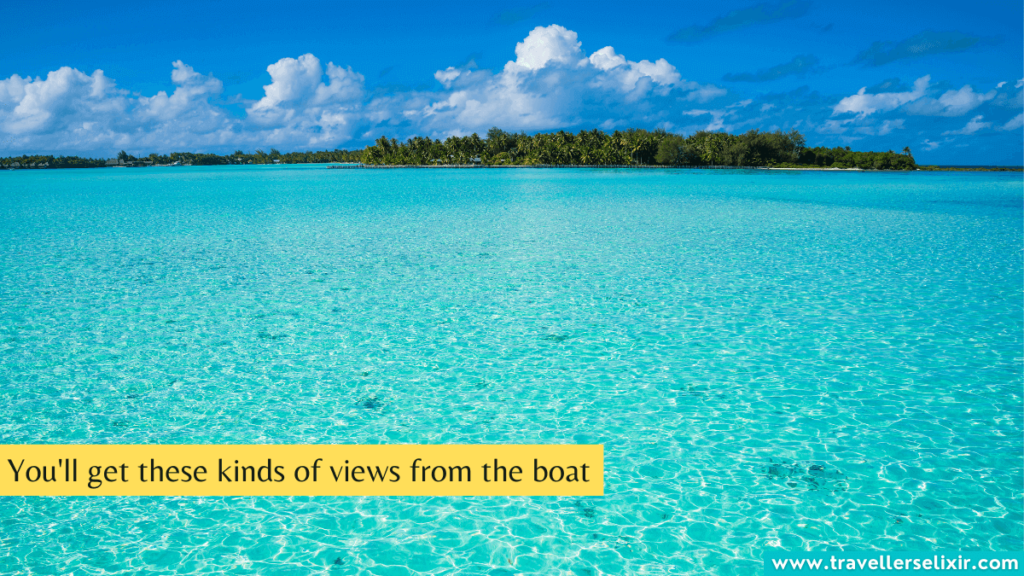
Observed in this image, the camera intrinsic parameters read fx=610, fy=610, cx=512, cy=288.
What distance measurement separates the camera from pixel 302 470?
A: 259 inches

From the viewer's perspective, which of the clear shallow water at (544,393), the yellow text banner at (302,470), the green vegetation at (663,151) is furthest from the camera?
the green vegetation at (663,151)

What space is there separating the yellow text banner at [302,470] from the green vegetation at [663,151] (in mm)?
154186

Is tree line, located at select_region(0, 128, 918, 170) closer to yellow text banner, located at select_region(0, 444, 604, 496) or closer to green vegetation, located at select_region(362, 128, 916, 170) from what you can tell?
green vegetation, located at select_region(362, 128, 916, 170)

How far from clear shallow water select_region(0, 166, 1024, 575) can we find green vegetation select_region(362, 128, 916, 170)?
141981 mm

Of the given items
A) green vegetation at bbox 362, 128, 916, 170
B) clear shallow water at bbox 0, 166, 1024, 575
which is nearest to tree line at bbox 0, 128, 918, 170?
green vegetation at bbox 362, 128, 916, 170

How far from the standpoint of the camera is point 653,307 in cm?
1245

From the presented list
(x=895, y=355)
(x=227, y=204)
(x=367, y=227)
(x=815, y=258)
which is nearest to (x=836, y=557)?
(x=895, y=355)

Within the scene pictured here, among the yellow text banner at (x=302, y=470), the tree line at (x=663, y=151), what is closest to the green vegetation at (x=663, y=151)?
the tree line at (x=663, y=151)

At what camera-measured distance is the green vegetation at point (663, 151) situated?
506 ft

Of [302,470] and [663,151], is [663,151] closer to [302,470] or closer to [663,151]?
[663,151]

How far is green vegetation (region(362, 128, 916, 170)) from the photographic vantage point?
506 feet

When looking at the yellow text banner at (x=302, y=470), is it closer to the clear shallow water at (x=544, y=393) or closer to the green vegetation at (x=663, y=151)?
the clear shallow water at (x=544, y=393)

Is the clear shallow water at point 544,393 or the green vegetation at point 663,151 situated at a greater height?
the green vegetation at point 663,151

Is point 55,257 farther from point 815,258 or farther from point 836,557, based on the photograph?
point 815,258
